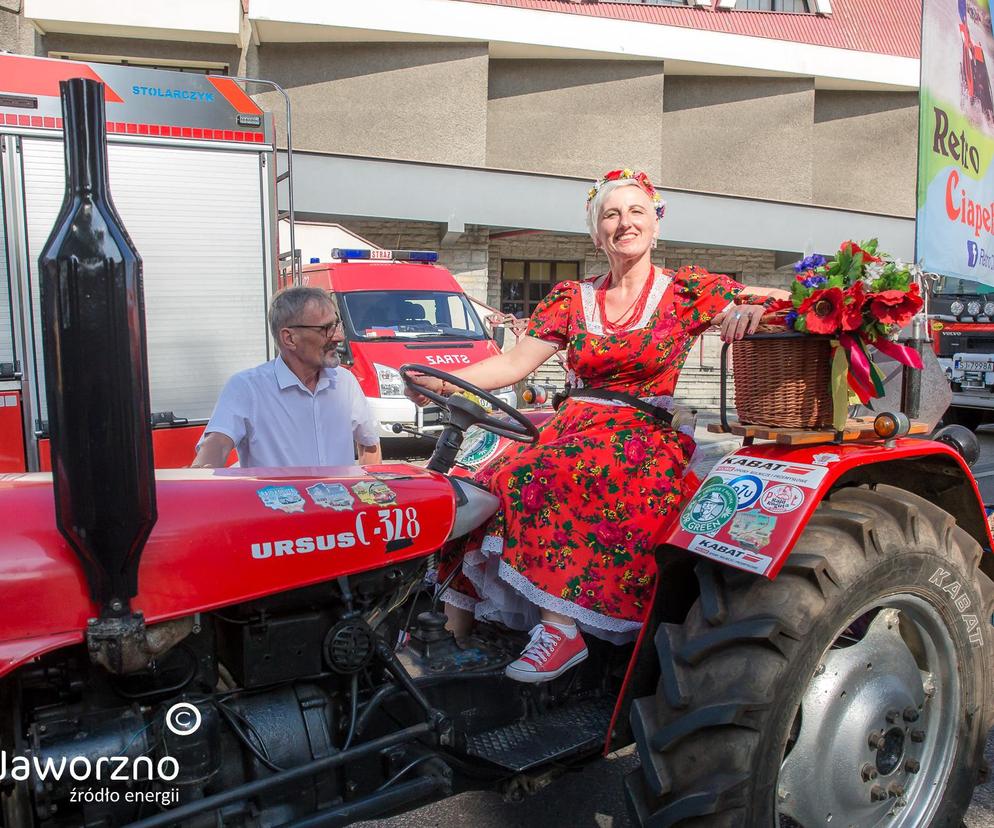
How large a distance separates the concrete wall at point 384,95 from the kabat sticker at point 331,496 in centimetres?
1905

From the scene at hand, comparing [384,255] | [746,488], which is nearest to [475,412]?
[746,488]

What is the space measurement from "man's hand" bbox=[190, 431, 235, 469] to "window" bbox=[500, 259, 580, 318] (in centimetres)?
1910

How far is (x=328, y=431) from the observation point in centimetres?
354

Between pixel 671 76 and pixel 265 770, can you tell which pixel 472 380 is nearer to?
pixel 265 770

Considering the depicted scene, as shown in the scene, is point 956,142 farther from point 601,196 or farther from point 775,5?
point 775,5

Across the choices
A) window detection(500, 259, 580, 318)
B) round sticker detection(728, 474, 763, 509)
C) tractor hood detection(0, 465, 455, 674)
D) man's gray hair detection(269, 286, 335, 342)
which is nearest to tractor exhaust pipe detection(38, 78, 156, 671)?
tractor hood detection(0, 465, 455, 674)

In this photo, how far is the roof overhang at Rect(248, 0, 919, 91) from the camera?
63.5 ft

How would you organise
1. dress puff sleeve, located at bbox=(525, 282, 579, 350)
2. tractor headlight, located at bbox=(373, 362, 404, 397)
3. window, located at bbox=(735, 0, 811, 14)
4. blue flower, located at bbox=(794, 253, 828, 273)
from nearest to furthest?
blue flower, located at bbox=(794, 253, 828, 273) → dress puff sleeve, located at bbox=(525, 282, 579, 350) → tractor headlight, located at bbox=(373, 362, 404, 397) → window, located at bbox=(735, 0, 811, 14)

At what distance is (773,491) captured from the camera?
213cm

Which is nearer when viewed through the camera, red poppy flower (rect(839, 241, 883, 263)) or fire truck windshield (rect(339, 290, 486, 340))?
red poppy flower (rect(839, 241, 883, 263))

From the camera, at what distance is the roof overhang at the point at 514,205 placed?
17031mm

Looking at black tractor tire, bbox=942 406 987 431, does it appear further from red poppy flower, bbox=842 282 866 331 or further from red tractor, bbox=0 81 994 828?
red poppy flower, bbox=842 282 866 331

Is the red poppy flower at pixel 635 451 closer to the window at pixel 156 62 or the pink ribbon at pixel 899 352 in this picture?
the pink ribbon at pixel 899 352

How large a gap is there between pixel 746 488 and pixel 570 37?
69.8 ft
